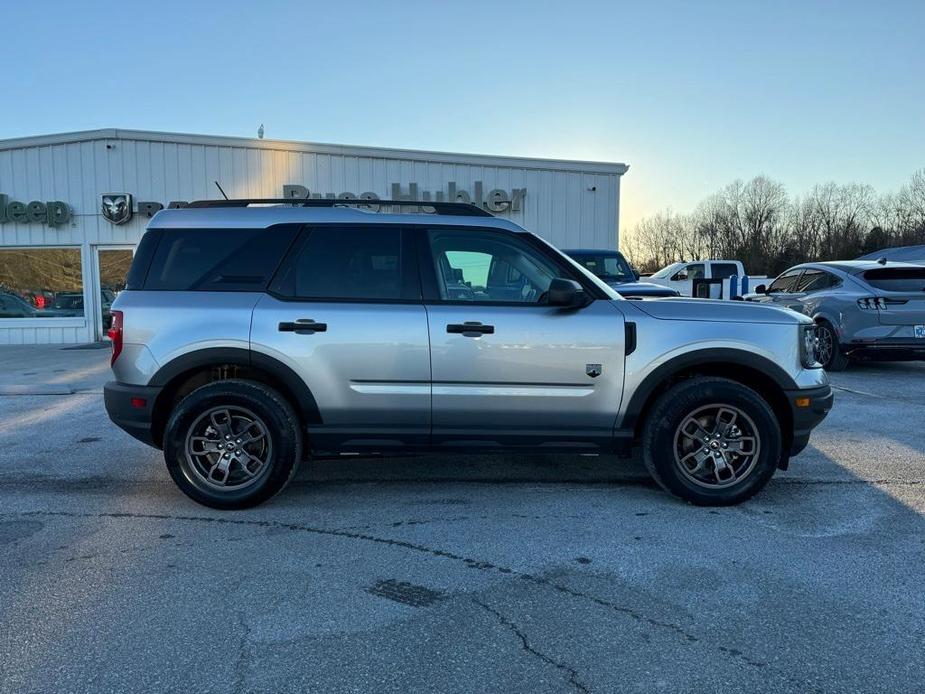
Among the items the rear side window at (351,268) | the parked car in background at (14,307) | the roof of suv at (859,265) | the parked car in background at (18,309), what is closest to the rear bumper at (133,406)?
the rear side window at (351,268)

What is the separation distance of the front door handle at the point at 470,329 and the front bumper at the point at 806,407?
197 centimetres

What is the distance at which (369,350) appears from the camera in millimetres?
4098

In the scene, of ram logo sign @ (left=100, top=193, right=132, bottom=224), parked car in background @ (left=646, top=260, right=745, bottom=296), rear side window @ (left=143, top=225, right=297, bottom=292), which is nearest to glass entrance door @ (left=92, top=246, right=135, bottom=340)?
ram logo sign @ (left=100, top=193, right=132, bottom=224)

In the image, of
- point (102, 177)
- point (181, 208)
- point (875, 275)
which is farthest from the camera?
point (102, 177)

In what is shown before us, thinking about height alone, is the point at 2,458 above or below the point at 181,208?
below

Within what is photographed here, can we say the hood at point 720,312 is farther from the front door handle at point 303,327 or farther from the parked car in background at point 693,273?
the parked car in background at point 693,273

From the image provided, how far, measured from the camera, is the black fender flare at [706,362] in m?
4.11

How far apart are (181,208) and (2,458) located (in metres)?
2.95

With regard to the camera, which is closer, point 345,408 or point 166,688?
point 166,688

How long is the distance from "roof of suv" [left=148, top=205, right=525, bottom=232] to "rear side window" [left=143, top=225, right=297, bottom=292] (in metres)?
0.05

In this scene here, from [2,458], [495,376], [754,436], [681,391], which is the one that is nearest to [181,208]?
[495,376]

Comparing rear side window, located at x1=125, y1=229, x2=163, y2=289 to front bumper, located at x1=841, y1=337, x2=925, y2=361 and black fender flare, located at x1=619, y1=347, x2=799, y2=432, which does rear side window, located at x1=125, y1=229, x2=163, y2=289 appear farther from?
front bumper, located at x1=841, y1=337, x2=925, y2=361

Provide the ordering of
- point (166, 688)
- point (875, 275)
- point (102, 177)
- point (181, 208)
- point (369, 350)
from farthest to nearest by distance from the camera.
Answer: point (102, 177), point (875, 275), point (181, 208), point (369, 350), point (166, 688)

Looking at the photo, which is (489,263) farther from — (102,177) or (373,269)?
(102,177)
